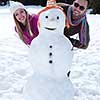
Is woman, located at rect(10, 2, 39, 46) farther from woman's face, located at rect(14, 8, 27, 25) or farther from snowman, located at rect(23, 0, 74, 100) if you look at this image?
snowman, located at rect(23, 0, 74, 100)

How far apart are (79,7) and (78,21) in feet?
0.43

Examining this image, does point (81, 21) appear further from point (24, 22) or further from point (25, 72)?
point (25, 72)

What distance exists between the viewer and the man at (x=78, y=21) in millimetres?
3244

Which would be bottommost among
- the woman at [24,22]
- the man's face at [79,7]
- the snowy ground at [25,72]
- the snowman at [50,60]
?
the snowy ground at [25,72]

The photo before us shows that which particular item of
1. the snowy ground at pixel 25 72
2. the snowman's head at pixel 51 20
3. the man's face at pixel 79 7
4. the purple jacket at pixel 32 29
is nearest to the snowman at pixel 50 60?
the snowman's head at pixel 51 20

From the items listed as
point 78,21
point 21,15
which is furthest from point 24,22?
point 78,21

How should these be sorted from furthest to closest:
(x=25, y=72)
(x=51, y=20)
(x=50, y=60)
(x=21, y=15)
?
(x=25, y=72) < (x=21, y=15) < (x=50, y=60) < (x=51, y=20)

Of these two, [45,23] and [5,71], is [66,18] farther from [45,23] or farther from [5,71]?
[5,71]

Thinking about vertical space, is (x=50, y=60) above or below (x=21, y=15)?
below

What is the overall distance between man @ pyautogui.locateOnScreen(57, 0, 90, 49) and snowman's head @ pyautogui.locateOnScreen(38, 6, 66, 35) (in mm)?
255

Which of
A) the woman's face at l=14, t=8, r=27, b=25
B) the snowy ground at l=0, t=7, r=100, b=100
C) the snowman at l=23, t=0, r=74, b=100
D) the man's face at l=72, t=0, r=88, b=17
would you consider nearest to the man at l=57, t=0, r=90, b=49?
the man's face at l=72, t=0, r=88, b=17

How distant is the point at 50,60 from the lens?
305cm

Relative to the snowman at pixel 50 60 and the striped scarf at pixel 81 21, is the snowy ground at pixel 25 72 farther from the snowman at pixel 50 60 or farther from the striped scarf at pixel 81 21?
the snowman at pixel 50 60

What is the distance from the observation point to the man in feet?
10.6
